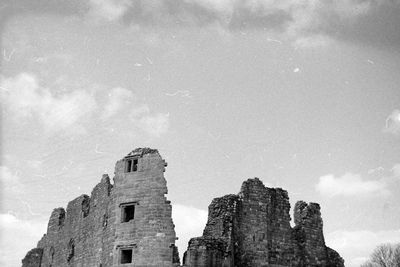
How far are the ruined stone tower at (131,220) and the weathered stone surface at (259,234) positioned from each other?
1812 millimetres

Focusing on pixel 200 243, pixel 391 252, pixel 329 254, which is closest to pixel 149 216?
pixel 200 243

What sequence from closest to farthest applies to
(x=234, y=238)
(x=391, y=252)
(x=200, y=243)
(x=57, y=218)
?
(x=200, y=243), (x=234, y=238), (x=57, y=218), (x=391, y=252)

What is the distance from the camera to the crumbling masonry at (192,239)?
25.4 metres

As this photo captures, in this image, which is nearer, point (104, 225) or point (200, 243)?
point (200, 243)

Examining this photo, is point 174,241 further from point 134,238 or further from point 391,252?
point 391,252

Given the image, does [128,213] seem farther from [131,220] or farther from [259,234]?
[259,234]

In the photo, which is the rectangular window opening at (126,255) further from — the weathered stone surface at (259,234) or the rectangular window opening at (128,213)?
the weathered stone surface at (259,234)

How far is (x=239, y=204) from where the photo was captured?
2750 centimetres

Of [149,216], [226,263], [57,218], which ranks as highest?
[57,218]

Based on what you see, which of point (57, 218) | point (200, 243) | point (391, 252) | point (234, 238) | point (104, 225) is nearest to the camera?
point (200, 243)

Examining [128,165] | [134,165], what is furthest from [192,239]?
[128,165]

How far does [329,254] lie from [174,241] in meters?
9.49

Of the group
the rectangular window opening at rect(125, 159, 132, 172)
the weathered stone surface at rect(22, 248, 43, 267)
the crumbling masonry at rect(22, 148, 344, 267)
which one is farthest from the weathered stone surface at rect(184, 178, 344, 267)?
the weathered stone surface at rect(22, 248, 43, 267)

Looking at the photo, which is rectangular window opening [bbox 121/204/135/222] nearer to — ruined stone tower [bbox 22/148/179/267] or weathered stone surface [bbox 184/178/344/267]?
ruined stone tower [bbox 22/148/179/267]
